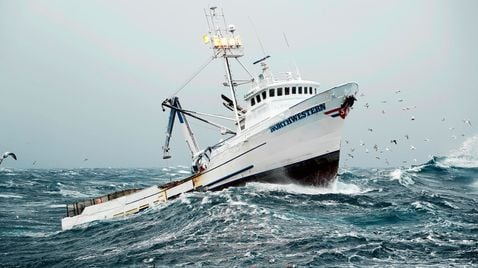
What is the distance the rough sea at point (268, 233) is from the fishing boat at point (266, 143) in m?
1.25

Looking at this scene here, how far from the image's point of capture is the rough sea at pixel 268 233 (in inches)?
651

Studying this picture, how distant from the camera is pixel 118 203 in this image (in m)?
35.8

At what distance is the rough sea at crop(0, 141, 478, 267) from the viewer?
16531 millimetres

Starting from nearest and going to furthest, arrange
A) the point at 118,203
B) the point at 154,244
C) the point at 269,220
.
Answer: the point at 154,244 < the point at 269,220 < the point at 118,203

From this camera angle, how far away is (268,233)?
20062mm

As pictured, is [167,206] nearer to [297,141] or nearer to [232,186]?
[232,186]

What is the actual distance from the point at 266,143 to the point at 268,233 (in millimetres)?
12720

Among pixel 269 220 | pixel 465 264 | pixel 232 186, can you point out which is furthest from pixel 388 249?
pixel 232 186

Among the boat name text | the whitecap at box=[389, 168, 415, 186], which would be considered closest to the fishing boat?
the boat name text

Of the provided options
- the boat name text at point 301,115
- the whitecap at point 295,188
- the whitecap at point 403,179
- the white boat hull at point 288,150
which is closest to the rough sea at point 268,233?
the whitecap at point 295,188

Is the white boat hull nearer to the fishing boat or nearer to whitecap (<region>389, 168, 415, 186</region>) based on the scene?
the fishing boat

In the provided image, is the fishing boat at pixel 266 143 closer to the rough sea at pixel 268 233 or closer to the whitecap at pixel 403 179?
the rough sea at pixel 268 233

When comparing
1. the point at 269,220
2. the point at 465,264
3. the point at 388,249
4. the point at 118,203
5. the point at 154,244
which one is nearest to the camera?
the point at 465,264

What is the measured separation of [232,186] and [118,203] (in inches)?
373
